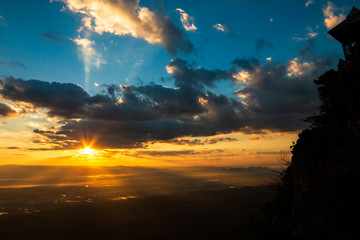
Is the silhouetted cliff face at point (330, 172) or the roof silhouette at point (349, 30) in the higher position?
the roof silhouette at point (349, 30)

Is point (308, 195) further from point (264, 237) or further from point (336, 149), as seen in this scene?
point (264, 237)

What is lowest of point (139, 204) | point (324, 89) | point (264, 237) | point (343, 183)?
point (139, 204)

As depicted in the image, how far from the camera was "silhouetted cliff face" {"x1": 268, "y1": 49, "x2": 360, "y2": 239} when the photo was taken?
11195mm

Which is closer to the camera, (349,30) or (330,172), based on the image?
(330,172)

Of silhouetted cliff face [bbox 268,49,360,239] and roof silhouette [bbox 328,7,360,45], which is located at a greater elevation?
roof silhouette [bbox 328,7,360,45]

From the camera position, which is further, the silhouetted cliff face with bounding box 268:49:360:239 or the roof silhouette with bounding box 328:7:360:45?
the roof silhouette with bounding box 328:7:360:45

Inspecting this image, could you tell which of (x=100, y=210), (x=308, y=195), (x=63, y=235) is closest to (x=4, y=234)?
(x=63, y=235)

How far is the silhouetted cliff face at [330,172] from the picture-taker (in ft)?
36.7

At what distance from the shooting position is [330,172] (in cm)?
1257

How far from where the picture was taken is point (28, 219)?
305ft

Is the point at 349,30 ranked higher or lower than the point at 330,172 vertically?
higher

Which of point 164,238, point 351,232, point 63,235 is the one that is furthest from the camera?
point 63,235

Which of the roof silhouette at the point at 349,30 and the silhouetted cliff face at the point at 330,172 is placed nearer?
the silhouetted cliff face at the point at 330,172

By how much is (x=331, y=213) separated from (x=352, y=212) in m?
0.99
